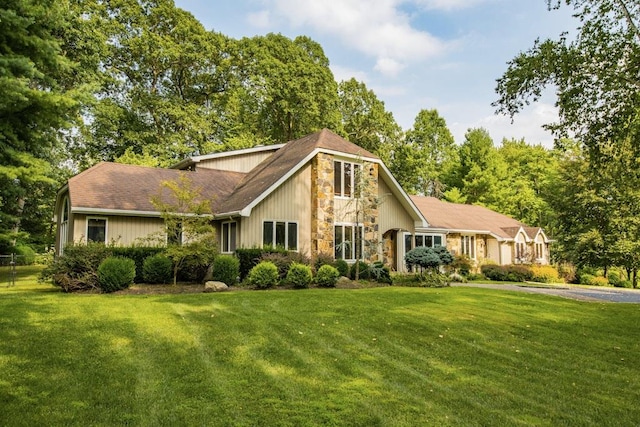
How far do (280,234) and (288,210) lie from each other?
43.1 inches

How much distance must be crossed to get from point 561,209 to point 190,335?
28.5 metres

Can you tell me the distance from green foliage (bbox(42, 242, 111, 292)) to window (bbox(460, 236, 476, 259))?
76.8 feet

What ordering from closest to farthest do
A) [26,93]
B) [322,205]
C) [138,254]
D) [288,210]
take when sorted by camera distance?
[26,93], [138,254], [288,210], [322,205]

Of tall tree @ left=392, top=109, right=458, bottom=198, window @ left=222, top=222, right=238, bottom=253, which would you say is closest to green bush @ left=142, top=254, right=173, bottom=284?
window @ left=222, top=222, right=238, bottom=253

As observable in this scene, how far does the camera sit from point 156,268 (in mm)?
14625

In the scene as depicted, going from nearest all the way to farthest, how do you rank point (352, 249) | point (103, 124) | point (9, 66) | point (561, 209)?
point (9, 66) < point (352, 249) < point (561, 209) < point (103, 124)

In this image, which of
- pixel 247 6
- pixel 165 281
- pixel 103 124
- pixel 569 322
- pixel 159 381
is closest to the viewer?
pixel 159 381

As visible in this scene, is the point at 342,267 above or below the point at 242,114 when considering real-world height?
below

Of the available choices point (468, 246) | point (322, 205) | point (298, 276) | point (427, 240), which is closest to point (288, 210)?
point (322, 205)

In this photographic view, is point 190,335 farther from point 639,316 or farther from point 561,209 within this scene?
point 561,209

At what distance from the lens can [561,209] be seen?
28766mm

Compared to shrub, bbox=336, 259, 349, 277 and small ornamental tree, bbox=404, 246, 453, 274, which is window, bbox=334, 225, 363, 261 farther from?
small ornamental tree, bbox=404, 246, 453, 274

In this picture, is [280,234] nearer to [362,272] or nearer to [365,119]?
[362,272]

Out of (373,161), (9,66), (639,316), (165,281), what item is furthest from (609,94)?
(9,66)
